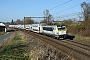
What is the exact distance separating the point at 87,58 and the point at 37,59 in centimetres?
487

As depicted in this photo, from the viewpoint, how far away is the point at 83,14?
176ft

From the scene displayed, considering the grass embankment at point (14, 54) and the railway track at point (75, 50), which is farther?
the railway track at point (75, 50)

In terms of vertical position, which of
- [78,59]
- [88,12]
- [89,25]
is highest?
[88,12]

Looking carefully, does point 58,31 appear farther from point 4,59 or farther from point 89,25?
point 4,59

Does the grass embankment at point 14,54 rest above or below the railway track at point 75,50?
above

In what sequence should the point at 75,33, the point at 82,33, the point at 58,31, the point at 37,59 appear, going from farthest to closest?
the point at 75,33 < the point at 82,33 < the point at 58,31 < the point at 37,59

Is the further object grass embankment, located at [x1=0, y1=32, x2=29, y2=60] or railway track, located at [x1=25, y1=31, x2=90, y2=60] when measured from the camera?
railway track, located at [x1=25, y1=31, x2=90, y2=60]

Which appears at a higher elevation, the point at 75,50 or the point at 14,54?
the point at 14,54

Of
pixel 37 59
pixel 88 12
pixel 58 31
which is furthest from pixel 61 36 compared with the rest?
pixel 37 59

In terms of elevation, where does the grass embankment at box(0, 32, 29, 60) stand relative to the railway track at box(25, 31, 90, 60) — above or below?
above

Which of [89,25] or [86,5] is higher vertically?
[86,5]

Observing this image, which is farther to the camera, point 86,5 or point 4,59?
point 86,5

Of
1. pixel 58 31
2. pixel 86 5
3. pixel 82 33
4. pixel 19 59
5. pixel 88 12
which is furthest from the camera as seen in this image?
pixel 86 5

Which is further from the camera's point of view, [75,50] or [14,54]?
[75,50]
